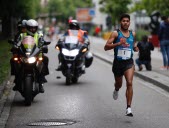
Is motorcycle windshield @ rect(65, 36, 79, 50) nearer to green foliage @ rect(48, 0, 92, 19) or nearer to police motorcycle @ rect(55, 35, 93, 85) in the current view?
police motorcycle @ rect(55, 35, 93, 85)

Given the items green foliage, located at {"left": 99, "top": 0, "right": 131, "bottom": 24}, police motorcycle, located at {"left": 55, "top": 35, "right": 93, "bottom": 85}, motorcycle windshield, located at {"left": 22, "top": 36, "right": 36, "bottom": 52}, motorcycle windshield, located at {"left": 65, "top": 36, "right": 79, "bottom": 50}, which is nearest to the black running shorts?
motorcycle windshield, located at {"left": 22, "top": 36, "right": 36, "bottom": 52}

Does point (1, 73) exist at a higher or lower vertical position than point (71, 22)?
lower

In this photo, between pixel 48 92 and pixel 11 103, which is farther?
pixel 48 92

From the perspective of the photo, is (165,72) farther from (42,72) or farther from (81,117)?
(81,117)

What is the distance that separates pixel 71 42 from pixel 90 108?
5081 mm

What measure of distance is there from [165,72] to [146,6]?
30.0m

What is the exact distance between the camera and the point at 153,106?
1161 cm

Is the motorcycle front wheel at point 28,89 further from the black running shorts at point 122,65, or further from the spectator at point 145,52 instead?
the spectator at point 145,52

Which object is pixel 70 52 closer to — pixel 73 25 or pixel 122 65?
pixel 73 25

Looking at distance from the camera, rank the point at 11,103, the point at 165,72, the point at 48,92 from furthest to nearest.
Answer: the point at 165,72, the point at 48,92, the point at 11,103

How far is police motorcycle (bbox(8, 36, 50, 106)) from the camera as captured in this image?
11516 mm

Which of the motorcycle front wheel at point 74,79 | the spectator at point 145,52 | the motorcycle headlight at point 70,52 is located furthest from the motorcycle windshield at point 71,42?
the spectator at point 145,52

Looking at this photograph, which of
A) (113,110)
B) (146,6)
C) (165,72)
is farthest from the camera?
(146,6)

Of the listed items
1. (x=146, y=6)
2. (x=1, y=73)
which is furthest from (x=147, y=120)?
(x=146, y=6)
